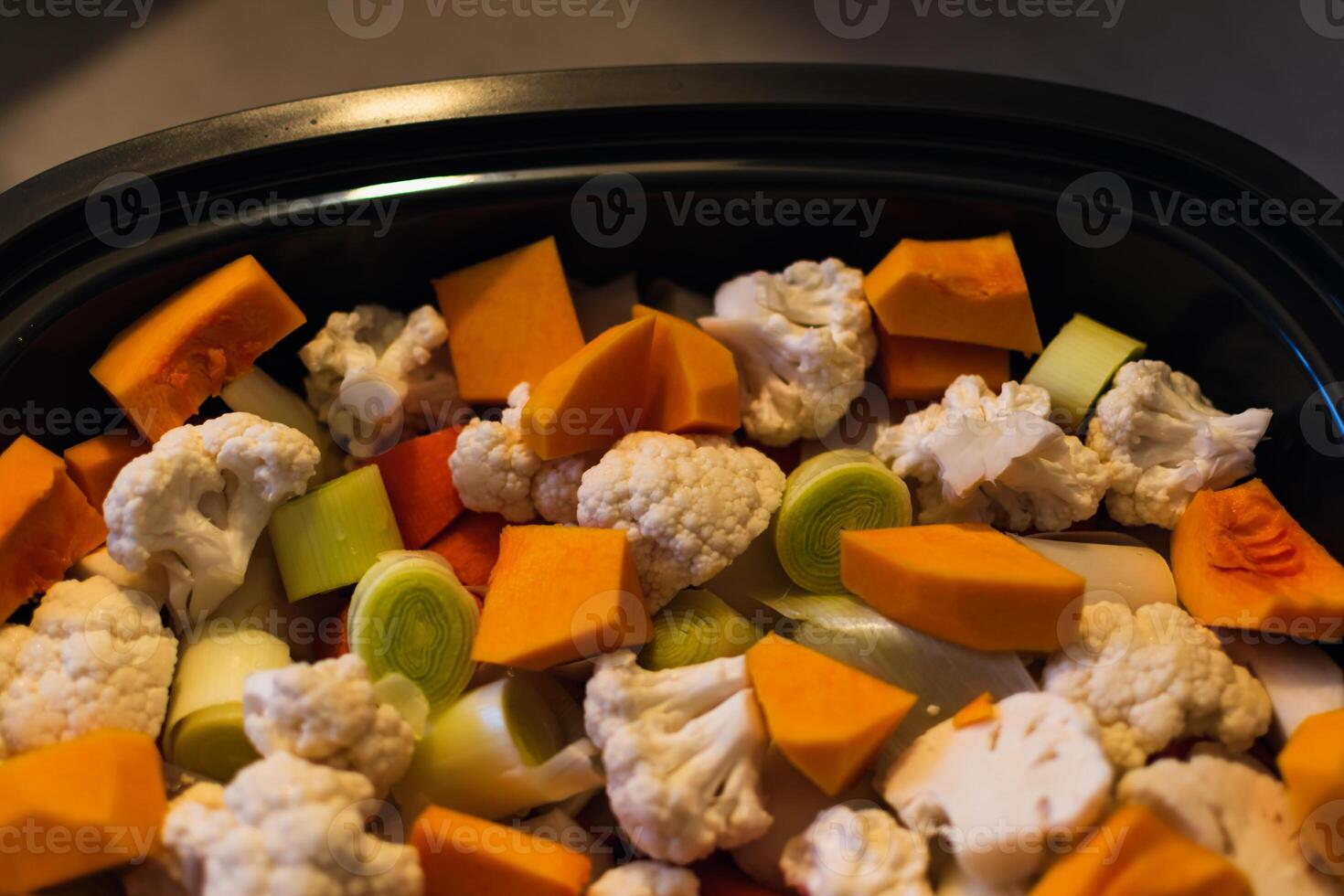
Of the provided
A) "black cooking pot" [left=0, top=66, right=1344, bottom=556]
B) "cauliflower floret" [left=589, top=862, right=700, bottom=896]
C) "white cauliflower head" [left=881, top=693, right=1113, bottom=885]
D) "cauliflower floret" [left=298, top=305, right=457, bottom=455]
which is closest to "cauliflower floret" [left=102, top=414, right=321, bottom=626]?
"cauliflower floret" [left=298, top=305, right=457, bottom=455]

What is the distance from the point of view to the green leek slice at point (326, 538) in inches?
52.0

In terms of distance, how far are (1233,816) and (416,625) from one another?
103cm

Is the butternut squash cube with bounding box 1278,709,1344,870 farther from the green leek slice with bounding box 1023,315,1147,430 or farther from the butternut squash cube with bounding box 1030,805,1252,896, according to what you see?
the green leek slice with bounding box 1023,315,1147,430

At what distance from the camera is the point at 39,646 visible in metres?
1.20

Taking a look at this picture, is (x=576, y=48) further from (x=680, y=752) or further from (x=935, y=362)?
(x=680, y=752)

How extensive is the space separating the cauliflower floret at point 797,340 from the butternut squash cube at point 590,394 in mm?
170

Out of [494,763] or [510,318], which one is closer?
[494,763]

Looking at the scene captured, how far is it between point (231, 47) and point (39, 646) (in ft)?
3.89

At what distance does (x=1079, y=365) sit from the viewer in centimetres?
145

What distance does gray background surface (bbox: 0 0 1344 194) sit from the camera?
5.79 ft

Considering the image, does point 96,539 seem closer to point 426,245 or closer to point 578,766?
point 426,245

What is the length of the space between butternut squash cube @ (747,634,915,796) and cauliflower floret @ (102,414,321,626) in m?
0.68

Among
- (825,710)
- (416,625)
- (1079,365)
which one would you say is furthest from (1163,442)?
(416,625)

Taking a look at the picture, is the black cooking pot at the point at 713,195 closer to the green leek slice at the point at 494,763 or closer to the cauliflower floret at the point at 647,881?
the green leek slice at the point at 494,763
